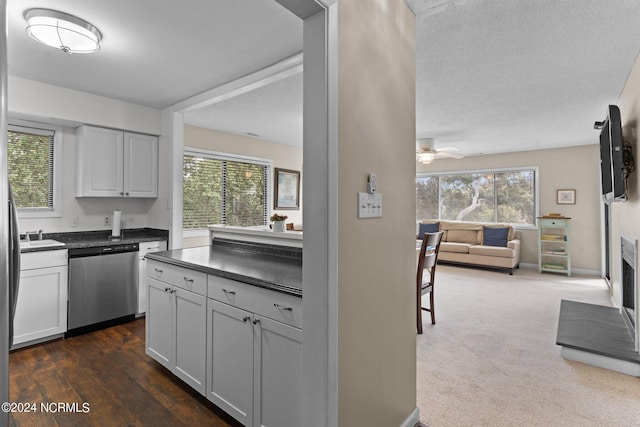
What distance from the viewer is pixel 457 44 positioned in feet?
8.13

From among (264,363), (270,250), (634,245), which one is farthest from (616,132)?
(264,363)

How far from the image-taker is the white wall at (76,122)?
10.6 ft

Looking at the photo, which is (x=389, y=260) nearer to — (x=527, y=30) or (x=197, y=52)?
(x=527, y=30)

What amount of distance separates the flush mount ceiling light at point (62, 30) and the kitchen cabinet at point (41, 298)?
188cm

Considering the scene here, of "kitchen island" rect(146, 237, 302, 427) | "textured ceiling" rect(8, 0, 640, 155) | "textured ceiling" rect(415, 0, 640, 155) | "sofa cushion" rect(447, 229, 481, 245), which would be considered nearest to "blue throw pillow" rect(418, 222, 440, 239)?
"sofa cushion" rect(447, 229, 481, 245)

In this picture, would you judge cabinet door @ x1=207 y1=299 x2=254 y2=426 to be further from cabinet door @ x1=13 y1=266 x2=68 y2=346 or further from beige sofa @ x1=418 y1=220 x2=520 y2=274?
beige sofa @ x1=418 y1=220 x2=520 y2=274

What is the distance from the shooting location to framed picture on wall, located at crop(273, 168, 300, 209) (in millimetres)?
6395

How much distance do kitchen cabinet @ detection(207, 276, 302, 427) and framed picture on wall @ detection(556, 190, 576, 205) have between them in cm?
692

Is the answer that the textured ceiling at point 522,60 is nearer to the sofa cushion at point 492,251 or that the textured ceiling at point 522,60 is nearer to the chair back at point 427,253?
the chair back at point 427,253

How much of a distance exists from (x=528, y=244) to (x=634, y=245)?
171 inches

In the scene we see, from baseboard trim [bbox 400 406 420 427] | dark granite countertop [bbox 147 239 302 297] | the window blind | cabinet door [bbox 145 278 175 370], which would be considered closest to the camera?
dark granite countertop [bbox 147 239 302 297]

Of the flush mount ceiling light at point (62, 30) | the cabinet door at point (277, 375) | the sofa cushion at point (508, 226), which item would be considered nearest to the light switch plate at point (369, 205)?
the cabinet door at point (277, 375)

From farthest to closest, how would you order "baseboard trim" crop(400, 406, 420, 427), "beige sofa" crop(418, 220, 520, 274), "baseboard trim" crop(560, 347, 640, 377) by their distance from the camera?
"beige sofa" crop(418, 220, 520, 274), "baseboard trim" crop(560, 347, 640, 377), "baseboard trim" crop(400, 406, 420, 427)

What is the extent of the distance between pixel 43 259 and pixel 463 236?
22.9 ft
